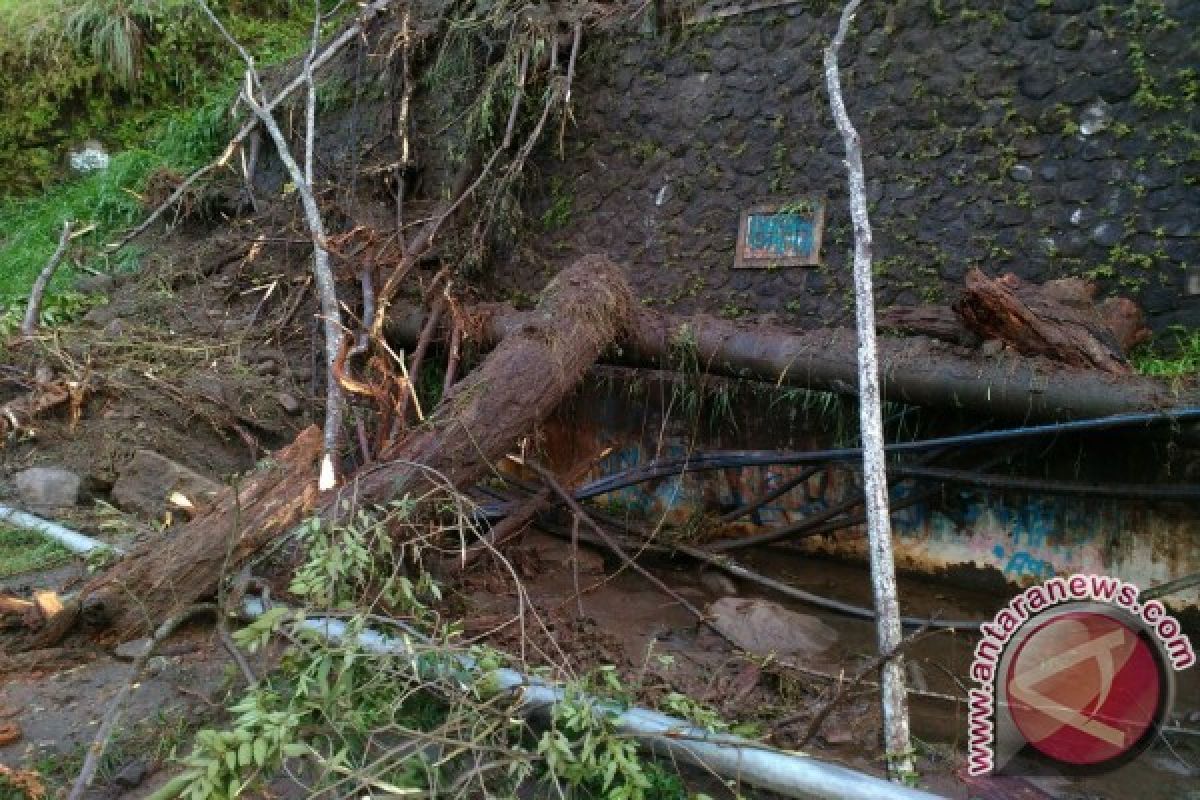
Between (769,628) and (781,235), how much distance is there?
8.73ft

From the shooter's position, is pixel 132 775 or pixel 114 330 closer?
pixel 132 775

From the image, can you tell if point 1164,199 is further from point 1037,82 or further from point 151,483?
point 151,483

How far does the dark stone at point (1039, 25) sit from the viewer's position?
17.9 feet

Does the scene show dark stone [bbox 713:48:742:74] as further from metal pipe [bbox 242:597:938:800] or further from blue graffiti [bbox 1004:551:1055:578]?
metal pipe [bbox 242:597:938:800]

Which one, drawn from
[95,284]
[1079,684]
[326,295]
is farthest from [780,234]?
[95,284]

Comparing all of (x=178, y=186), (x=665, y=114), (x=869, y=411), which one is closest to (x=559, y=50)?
(x=665, y=114)

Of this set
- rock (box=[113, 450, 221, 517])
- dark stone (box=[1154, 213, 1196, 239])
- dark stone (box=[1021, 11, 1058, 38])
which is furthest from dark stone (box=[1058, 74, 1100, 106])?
rock (box=[113, 450, 221, 517])

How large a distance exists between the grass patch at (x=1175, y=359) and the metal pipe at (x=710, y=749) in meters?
3.05

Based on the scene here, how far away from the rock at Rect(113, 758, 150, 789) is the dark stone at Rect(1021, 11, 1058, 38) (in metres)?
5.44

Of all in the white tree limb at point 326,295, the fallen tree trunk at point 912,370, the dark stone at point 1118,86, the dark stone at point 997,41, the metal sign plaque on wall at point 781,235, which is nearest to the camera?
the fallen tree trunk at point 912,370

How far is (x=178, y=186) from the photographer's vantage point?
9.25 meters

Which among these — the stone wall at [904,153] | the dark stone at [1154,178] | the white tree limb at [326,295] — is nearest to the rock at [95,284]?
the white tree limb at [326,295]

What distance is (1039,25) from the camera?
550cm

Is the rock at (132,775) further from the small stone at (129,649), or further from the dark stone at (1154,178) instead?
the dark stone at (1154,178)
